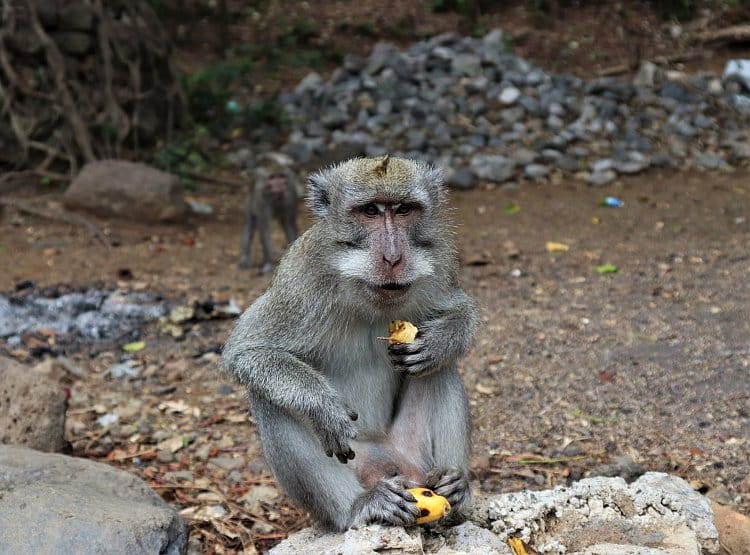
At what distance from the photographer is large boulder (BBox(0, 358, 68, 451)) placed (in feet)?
16.2

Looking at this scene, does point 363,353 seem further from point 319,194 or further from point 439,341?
point 319,194

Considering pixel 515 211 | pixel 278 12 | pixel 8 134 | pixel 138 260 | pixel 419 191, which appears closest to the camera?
pixel 419 191

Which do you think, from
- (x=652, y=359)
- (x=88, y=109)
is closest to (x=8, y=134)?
(x=88, y=109)

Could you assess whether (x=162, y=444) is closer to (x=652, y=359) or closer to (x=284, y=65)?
(x=652, y=359)

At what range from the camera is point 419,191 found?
3.58 meters

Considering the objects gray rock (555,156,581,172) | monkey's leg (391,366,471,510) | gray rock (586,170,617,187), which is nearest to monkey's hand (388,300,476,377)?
monkey's leg (391,366,471,510)

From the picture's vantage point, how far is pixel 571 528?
3734 mm

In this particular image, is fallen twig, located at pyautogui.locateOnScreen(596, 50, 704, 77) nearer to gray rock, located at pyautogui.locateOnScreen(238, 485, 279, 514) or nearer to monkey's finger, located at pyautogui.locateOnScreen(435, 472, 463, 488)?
gray rock, located at pyautogui.locateOnScreen(238, 485, 279, 514)

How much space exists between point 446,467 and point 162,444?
2.45 m

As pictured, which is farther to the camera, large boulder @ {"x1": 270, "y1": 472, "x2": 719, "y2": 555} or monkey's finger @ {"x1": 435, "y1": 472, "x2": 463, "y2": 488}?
monkey's finger @ {"x1": 435, "y1": 472, "x2": 463, "y2": 488}

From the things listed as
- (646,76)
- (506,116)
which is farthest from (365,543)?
(646,76)

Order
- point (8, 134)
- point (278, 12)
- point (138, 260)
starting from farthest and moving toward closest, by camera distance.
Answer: point (278, 12) < point (8, 134) < point (138, 260)

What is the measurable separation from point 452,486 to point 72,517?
5.17ft

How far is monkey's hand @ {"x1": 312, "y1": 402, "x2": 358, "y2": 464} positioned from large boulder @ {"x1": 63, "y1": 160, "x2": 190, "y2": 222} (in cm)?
790
